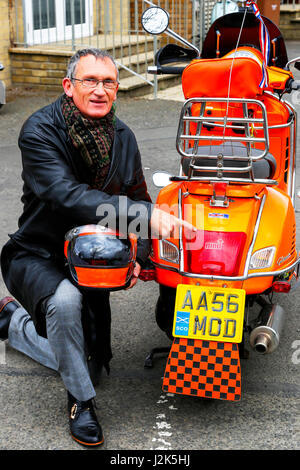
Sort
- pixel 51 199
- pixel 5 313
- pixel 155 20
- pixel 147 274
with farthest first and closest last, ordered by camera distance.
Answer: pixel 155 20, pixel 5 313, pixel 147 274, pixel 51 199

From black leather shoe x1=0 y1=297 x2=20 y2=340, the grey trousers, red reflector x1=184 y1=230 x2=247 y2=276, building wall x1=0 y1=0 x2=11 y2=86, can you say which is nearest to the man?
the grey trousers

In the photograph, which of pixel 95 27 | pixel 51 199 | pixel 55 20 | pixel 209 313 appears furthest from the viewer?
pixel 95 27

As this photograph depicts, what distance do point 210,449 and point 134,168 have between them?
52.3 inches

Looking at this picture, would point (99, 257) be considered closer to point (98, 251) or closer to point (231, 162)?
point (98, 251)

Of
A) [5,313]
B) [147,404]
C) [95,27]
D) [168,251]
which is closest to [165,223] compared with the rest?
[168,251]

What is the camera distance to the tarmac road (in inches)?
116

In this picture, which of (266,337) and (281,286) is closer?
(266,337)

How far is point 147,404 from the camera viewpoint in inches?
127

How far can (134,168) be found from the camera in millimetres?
3326

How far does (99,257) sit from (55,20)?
8968mm

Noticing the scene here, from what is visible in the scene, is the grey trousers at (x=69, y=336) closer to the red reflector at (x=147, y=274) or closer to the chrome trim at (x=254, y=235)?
the red reflector at (x=147, y=274)

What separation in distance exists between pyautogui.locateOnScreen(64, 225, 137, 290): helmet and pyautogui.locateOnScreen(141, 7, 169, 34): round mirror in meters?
1.97

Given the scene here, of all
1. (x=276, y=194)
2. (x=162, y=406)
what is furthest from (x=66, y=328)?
(x=276, y=194)

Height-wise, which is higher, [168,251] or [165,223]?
[165,223]
